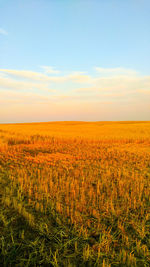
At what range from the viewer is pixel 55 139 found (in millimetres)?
12242

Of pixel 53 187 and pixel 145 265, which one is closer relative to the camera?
pixel 145 265

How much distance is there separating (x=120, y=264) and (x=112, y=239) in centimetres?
34

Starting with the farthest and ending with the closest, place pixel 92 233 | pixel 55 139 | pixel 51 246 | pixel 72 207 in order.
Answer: pixel 55 139 < pixel 72 207 < pixel 92 233 < pixel 51 246

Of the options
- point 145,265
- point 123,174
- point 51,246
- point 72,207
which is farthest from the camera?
point 123,174

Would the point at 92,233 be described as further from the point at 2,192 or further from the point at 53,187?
the point at 2,192

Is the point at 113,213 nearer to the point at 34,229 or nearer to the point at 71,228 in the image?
the point at 71,228

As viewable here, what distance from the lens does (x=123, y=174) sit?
4738 millimetres

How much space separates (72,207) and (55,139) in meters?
9.54

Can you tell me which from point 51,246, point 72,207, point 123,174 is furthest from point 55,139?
point 51,246

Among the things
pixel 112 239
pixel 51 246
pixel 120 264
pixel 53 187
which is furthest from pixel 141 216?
pixel 53 187

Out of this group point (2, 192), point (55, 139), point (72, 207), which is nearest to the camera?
point (72, 207)

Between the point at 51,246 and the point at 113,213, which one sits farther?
the point at 113,213

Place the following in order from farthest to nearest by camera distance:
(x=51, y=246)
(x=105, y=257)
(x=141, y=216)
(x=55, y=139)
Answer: (x=55, y=139), (x=141, y=216), (x=51, y=246), (x=105, y=257)

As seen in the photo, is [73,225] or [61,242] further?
[73,225]
